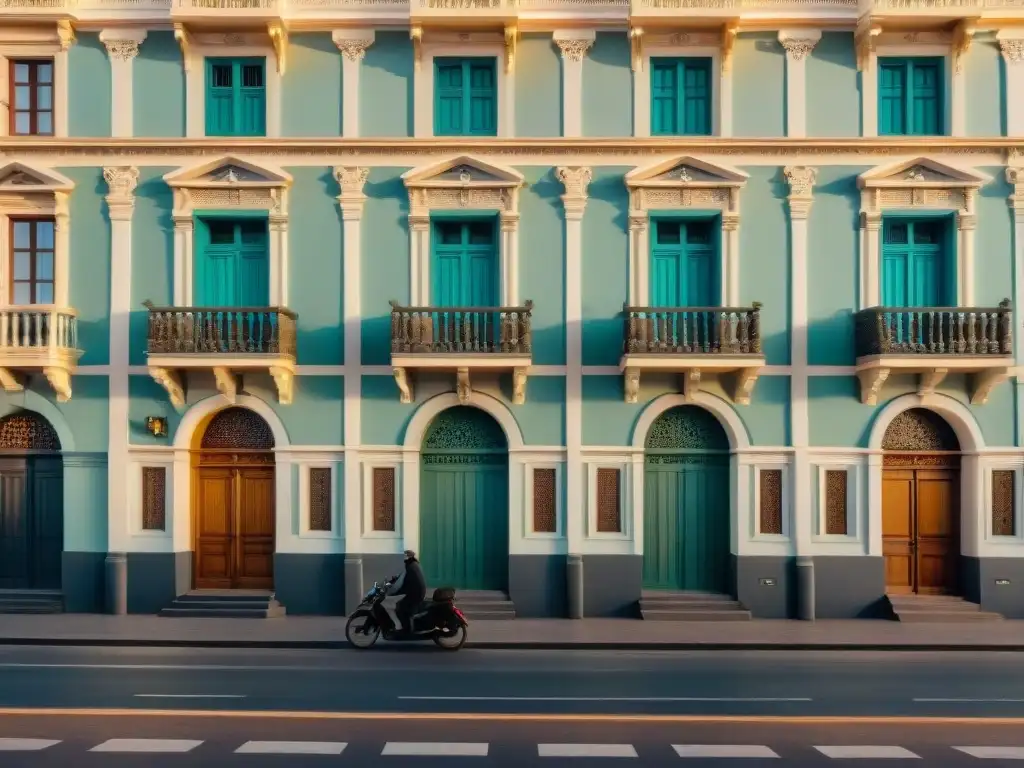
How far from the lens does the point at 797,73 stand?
17.0 meters

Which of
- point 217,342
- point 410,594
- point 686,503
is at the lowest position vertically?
point 410,594

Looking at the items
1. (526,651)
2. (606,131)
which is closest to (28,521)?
(526,651)

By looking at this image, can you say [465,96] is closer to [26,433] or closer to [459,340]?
[459,340]

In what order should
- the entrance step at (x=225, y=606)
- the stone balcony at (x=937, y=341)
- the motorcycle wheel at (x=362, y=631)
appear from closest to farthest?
the motorcycle wheel at (x=362, y=631)
the stone balcony at (x=937, y=341)
the entrance step at (x=225, y=606)

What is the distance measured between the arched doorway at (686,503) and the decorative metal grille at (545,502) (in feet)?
5.82

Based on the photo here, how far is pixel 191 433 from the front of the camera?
17.1 meters

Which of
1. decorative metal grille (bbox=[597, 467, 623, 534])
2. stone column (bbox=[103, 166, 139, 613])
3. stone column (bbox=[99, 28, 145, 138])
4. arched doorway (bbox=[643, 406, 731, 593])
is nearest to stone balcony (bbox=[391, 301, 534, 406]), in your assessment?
decorative metal grille (bbox=[597, 467, 623, 534])

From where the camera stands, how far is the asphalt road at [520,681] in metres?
10.2

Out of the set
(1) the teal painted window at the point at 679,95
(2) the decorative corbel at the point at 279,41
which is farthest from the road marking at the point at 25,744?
(1) the teal painted window at the point at 679,95

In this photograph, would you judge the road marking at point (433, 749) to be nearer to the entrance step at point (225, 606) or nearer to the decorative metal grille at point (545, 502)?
the decorative metal grille at point (545, 502)

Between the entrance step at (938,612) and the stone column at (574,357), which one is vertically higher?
the stone column at (574,357)

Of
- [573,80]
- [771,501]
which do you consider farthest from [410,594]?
[573,80]

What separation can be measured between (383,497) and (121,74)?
9.41 metres

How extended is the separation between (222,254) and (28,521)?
250 inches
